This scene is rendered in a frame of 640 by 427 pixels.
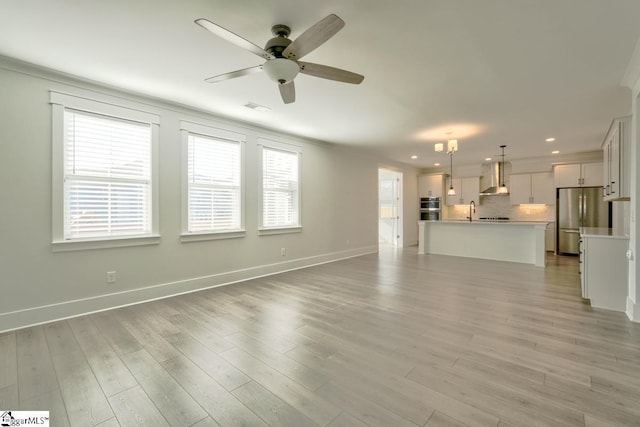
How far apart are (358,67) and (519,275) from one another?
467 cm

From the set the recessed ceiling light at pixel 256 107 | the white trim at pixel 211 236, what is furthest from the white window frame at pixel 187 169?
the recessed ceiling light at pixel 256 107

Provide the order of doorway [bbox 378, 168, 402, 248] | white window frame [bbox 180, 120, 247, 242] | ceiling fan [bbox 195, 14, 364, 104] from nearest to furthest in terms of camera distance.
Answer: ceiling fan [bbox 195, 14, 364, 104] < white window frame [bbox 180, 120, 247, 242] < doorway [bbox 378, 168, 402, 248]

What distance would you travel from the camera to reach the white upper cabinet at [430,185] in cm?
963

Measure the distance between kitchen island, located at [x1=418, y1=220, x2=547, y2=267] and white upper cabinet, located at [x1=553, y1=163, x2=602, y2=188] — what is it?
5.61 ft

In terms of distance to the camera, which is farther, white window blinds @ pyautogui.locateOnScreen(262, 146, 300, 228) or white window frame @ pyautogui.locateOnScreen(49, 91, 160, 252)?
white window blinds @ pyautogui.locateOnScreen(262, 146, 300, 228)

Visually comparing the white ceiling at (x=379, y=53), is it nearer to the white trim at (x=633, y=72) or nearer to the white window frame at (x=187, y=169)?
the white trim at (x=633, y=72)

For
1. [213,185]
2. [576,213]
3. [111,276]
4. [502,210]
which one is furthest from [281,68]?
[502,210]

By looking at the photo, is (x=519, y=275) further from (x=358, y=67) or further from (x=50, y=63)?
(x=50, y=63)

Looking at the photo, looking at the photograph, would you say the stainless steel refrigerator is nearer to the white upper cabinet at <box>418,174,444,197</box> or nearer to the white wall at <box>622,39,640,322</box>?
the white upper cabinet at <box>418,174,444,197</box>

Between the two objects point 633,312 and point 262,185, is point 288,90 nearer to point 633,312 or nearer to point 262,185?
point 262,185

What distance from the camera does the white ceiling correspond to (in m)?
2.14

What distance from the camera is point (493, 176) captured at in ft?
26.7

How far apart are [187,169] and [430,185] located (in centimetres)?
803

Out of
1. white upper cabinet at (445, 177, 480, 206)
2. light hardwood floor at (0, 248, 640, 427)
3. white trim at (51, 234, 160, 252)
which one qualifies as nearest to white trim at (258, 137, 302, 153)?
white trim at (51, 234, 160, 252)
